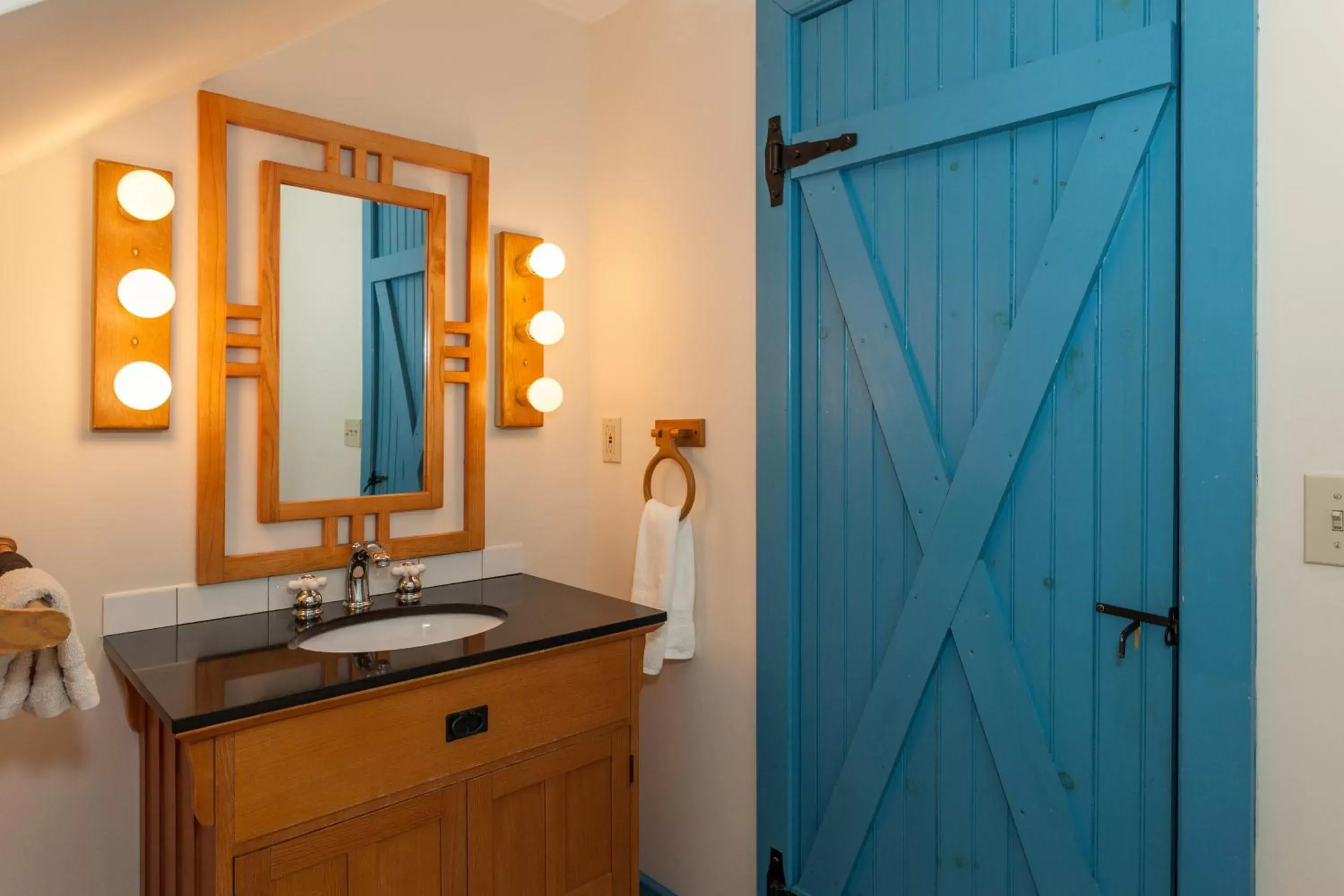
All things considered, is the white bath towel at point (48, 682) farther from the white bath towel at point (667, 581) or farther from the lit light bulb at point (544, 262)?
the lit light bulb at point (544, 262)

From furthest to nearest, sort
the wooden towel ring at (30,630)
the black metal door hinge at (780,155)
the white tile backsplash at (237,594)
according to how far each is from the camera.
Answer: the black metal door hinge at (780,155) < the white tile backsplash at (237,594) < the wooden towel ring at (30,630)

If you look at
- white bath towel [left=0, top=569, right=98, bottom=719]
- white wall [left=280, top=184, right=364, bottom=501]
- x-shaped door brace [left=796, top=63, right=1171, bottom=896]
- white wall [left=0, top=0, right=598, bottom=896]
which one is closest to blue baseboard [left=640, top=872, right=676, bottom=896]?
x-shaped door brace [left=796, top=63, right=1171, bottom=896]

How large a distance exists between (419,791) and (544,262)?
1293 mm

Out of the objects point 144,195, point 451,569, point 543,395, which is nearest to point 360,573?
point 451,569

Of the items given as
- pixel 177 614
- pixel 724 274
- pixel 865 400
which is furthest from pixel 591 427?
pixel 177 614

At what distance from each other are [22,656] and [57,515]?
754mm

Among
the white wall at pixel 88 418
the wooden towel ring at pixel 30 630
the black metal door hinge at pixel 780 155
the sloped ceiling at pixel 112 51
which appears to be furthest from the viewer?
the black metal door hinge at pixel 780 155

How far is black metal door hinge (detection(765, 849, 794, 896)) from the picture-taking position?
1866 mm

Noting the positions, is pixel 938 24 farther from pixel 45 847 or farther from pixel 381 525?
pixel 45 847

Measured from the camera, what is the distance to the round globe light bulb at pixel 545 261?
7.16 feet

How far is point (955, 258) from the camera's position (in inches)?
61.4

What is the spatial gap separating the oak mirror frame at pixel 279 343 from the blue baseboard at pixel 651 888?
100 cm

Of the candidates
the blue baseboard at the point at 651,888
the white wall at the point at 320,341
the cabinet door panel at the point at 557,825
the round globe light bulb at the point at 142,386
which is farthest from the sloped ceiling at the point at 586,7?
the blue baseboard at the point at 651,888

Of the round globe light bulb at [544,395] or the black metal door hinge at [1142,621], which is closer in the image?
the black metal door hinge at [1142,621]
